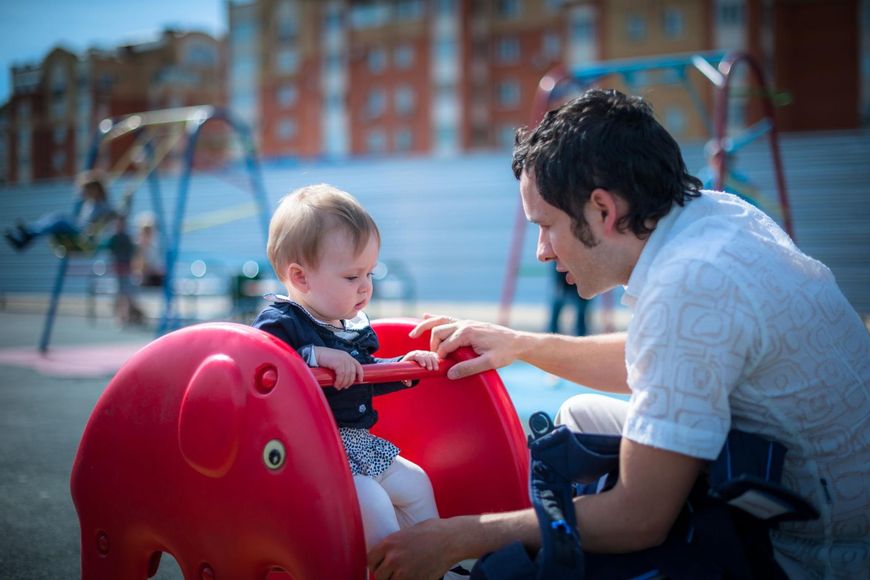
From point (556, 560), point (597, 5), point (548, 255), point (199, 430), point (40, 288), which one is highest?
point (597, 5)

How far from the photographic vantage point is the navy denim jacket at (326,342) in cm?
172

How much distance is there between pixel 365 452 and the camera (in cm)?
177

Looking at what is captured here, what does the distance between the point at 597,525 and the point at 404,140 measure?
38.5 meters

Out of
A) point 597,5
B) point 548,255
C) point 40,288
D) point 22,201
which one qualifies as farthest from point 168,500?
point 597,5

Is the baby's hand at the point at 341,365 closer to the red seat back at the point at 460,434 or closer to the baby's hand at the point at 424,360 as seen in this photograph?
the baby's hand at the point at 424,360

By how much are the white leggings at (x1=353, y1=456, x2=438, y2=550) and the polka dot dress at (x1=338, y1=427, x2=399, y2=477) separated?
0.02 metres

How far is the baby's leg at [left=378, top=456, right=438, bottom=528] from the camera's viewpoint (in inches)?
70.1

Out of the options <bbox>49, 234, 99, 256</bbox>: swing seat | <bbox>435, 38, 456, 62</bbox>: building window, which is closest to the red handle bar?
<bbox>49, 234, 99, 256</bbox>: swing seat

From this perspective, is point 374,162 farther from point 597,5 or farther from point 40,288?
point 597,5

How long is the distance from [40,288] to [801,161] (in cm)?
1414

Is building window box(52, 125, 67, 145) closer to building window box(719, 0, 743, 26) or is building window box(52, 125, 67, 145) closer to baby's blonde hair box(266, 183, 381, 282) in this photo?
building window box(719, 0, 743, 26)

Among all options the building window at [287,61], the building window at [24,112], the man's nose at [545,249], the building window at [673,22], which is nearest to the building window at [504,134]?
the building window at [673,22]

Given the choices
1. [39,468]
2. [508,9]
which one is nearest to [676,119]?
[508,9]

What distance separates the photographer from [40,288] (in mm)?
15906
